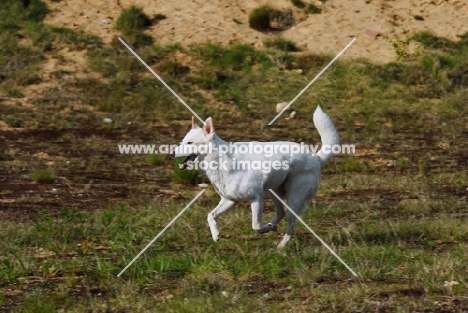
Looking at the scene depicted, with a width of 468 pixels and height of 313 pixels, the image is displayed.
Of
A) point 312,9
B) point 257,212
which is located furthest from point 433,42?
point 257,212

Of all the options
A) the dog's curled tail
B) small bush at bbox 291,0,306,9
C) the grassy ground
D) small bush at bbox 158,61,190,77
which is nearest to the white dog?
the dog's curled tail

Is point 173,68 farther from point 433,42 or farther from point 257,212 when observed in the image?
point 257,212

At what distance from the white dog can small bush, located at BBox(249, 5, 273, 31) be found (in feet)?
44.3

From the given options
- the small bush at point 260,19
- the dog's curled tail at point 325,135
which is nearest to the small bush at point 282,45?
the small bush at point 260,19

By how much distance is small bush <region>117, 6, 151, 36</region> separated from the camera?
21698 mm

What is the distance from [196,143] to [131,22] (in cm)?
1381

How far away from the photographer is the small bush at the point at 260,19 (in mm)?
22062

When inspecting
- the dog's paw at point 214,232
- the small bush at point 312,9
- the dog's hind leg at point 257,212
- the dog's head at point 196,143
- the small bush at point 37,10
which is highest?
the dog's head at point 196,143

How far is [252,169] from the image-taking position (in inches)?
337

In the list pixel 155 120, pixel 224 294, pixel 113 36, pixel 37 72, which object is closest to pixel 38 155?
pixel 155 120

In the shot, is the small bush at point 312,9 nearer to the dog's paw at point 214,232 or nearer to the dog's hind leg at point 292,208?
the dog's hind leg at point 292,208

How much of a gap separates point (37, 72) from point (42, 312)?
13.8 metres

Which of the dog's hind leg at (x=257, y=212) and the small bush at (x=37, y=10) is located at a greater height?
the dog's hind leg at (x=257, y=212)

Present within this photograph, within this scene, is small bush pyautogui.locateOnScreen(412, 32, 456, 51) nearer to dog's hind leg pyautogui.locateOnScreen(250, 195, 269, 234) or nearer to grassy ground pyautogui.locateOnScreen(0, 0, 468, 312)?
grassy ground pyautogui.locateOnScreen(0, 0, 468, 312)
